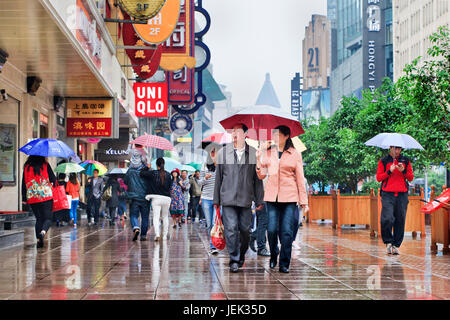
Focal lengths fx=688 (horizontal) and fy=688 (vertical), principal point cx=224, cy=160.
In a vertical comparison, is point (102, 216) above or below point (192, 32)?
below

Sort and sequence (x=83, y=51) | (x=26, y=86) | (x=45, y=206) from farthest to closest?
(x=26, y=86), (x=83, y=51), (x=45, y=206)

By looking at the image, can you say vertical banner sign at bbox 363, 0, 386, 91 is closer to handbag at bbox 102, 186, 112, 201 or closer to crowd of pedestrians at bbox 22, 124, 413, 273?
handbag at bbox 102, 186, 112, 201

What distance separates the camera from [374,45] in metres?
125

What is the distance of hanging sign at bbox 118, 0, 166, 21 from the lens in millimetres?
16359

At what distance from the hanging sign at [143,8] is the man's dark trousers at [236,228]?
8724 millimetres

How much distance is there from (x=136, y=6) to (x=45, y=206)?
6.33 m

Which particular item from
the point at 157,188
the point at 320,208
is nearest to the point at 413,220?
the point at 157,188

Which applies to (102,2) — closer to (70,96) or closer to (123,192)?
(70,96)

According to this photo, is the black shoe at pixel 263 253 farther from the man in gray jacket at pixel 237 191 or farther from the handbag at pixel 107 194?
the handbag at pixel 107 194

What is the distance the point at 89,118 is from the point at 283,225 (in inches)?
496

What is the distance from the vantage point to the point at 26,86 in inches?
717

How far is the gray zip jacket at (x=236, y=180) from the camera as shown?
875 cm

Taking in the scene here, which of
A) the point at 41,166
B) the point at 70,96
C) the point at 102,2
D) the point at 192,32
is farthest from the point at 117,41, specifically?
the point at 41,166

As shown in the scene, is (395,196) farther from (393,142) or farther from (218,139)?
(218,139)
